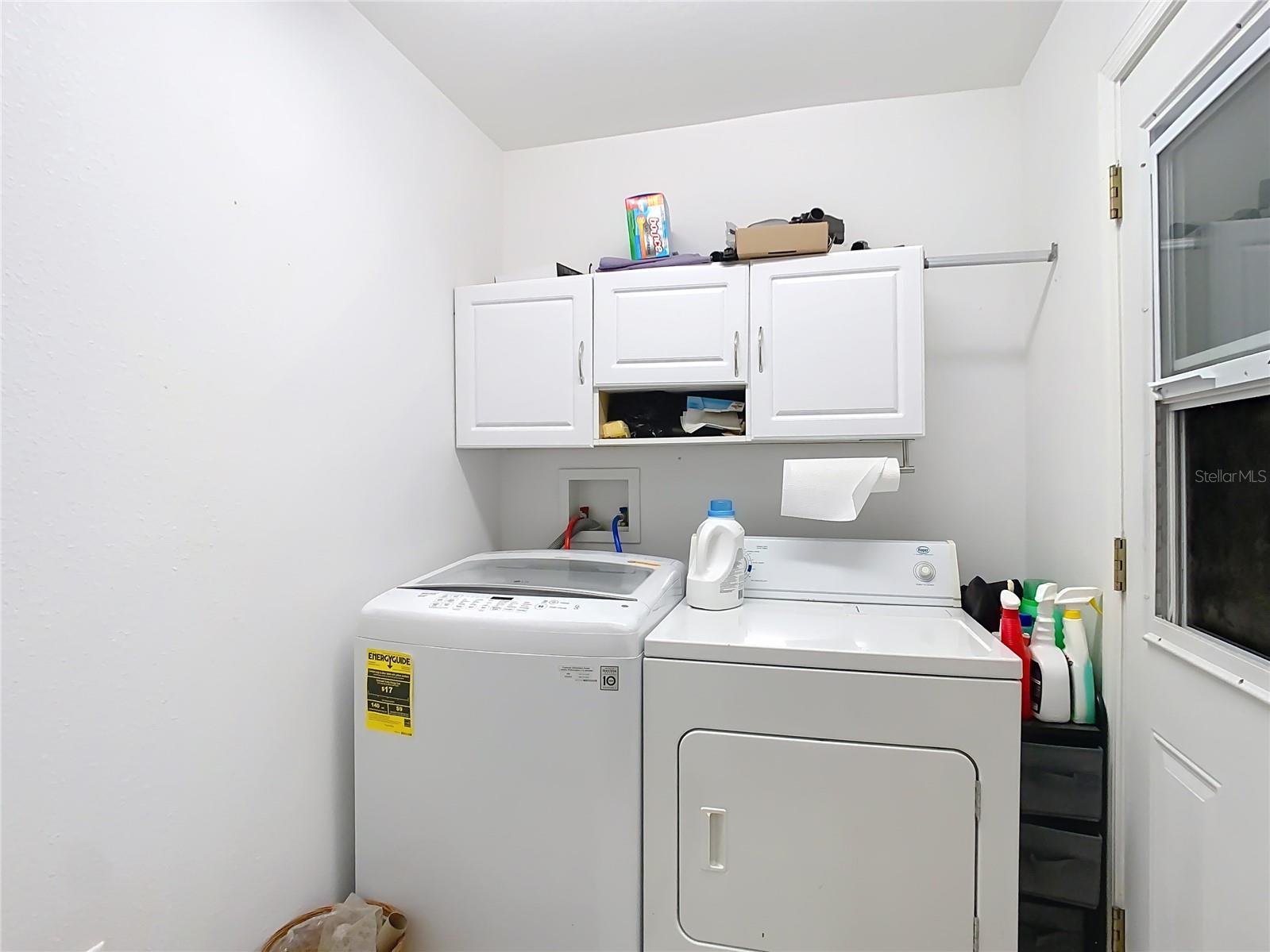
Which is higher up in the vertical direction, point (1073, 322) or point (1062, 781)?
point (1073, 322)

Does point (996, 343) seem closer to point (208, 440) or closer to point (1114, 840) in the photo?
point (1114, 840)

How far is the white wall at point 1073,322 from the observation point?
4.59 ft

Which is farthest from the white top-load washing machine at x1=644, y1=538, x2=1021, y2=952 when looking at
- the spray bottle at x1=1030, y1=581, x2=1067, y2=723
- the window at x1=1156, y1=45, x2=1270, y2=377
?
the window at x1=1156, y1=45, x2=1270, y2=377

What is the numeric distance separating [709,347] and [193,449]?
1305mm

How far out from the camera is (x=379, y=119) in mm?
1746

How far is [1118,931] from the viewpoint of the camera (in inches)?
54.4

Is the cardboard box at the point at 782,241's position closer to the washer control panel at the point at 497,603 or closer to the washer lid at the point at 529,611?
the washer lid at the point at 529,611

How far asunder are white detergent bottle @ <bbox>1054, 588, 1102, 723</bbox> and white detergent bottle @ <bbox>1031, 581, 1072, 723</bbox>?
14 mm

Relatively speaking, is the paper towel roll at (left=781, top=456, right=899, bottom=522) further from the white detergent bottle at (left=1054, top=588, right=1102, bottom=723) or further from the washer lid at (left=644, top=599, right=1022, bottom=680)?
the white detergent bottle at (left=1054, top=588, right=1102, bottom=723)

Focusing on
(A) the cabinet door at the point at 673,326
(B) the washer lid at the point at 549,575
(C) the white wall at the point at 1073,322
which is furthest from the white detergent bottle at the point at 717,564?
(C) the white wall at the point at 1073,322

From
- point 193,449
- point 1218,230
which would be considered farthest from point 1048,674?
point 193,449

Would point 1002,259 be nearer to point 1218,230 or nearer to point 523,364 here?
point 1218,230

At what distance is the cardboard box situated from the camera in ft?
5.81

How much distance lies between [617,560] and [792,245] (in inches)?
42.1
